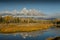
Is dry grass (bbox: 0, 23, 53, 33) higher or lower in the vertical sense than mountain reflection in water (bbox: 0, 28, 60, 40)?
higher

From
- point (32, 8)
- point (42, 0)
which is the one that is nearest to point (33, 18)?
point (32, 8)

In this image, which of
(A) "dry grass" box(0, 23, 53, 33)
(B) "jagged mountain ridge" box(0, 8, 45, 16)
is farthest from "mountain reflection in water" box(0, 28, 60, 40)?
(B) "jagged mountain ridge" box(0, 8, 45, 16)

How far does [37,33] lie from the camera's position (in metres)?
1.25

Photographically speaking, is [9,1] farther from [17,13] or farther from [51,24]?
[51,24]

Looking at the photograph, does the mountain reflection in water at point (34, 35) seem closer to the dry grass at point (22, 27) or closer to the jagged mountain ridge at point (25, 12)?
the dry grass at point (22, 27)

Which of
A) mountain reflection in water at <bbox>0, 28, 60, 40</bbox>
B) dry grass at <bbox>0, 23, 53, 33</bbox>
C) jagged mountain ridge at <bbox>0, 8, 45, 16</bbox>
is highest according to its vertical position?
jagged mountain ridge at <bbox>0, 8, 45, 16</bbox>

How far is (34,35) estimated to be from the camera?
124cm

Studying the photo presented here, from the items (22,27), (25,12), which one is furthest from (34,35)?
(25,12)

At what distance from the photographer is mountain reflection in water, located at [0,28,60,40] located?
1226mm

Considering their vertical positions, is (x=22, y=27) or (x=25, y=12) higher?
(x=25, y=12)

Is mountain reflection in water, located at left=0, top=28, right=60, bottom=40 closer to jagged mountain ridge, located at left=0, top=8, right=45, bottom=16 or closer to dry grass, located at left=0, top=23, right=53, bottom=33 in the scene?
dry grass, located at left=0, top=23, right=53, bottom=33

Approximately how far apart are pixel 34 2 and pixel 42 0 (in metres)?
0.09

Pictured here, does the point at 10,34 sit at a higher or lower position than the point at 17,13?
lower

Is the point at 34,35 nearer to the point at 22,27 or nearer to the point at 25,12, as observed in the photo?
the point at 22,27
